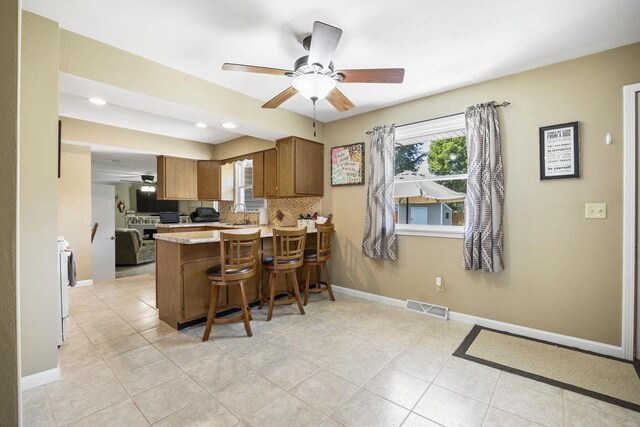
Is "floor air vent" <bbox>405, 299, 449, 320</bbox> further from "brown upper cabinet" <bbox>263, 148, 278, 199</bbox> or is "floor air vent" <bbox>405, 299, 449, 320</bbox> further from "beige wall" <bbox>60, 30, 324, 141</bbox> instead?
"beige wall" <bbox>60, 30, 324, 141</bbox>

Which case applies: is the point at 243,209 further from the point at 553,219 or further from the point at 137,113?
the point at 553,219

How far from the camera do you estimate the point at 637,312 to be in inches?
87.0

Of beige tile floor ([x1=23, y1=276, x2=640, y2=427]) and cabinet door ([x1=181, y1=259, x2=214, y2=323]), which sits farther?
cabinet door ([x1=181, y1=259, x2=214, y2=323])

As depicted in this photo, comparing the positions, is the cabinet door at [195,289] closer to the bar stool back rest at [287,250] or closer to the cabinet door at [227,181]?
the bar stool back rest at [287,250]

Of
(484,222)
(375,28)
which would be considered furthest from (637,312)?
(375,28)

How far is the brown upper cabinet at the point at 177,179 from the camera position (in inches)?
207

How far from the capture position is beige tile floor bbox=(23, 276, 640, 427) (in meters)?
1.63

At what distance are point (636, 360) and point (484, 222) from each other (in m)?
1.46

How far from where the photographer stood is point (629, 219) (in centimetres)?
219

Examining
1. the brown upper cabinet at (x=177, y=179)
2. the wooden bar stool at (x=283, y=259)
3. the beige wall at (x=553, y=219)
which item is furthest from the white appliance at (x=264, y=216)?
the beige wall at (x=553, y=219)

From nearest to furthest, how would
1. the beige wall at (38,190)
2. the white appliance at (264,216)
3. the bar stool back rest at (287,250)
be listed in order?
1. the beige wall at (38,190)
2. the bar stool back rest at (287,250)
3. the white appliance at (264,216)

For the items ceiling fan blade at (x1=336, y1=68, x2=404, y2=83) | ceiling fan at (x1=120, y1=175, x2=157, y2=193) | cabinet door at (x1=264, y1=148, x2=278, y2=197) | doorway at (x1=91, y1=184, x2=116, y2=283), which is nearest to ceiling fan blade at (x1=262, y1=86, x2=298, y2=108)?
ceiling fan blade at (x1=336, y1=68, x2=404, y2=83)

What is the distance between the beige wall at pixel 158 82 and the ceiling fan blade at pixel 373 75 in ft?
5.05

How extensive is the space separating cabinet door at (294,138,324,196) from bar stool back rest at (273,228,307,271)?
0.98 meters
